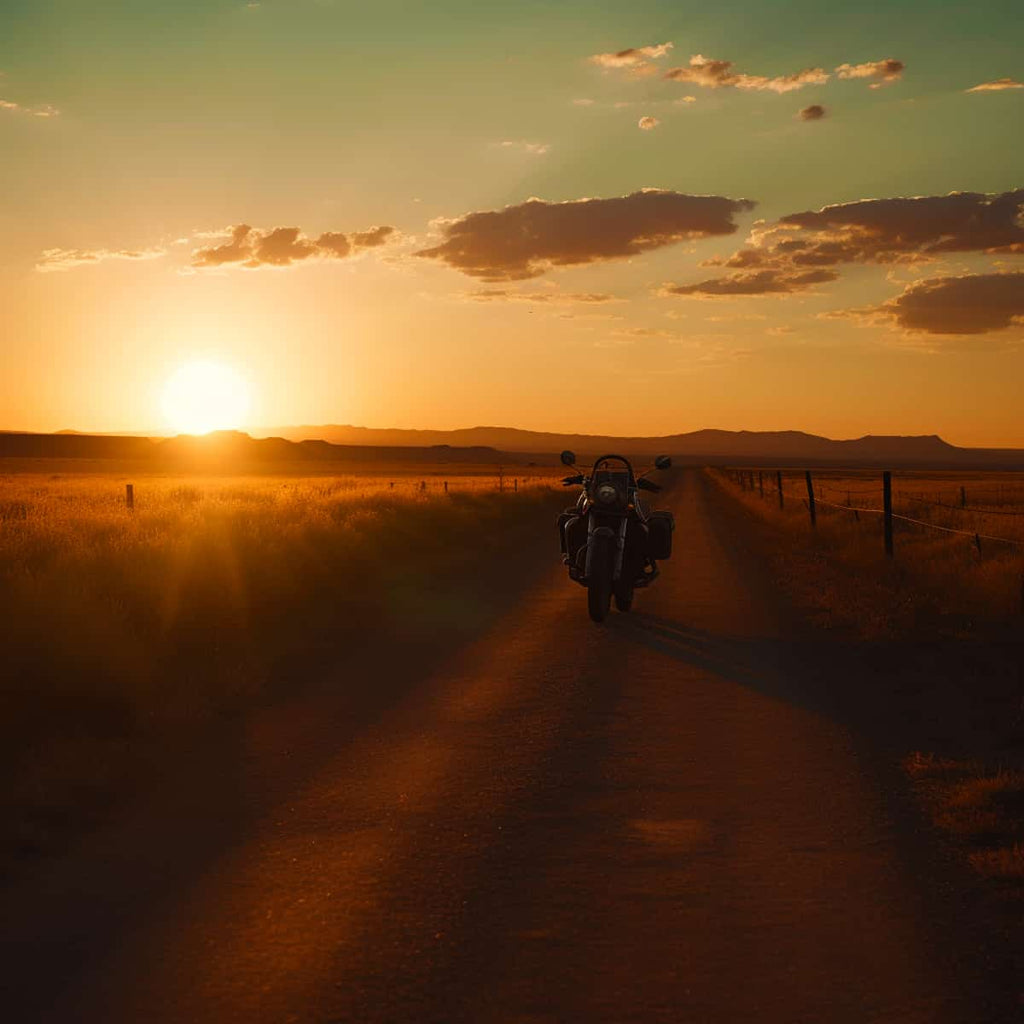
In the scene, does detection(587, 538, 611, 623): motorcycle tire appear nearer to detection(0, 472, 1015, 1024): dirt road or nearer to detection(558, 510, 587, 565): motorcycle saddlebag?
detection(558, 510, 587, 565): motorcycle saddlebag

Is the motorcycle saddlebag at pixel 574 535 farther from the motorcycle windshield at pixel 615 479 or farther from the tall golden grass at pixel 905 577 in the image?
the tall golden grass at pixel 905 577

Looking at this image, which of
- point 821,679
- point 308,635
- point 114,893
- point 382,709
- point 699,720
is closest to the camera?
point 114,893

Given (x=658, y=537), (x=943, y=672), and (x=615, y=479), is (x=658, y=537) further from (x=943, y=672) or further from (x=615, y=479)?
(x=943, y=672)

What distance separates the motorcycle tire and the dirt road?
13.6 feet

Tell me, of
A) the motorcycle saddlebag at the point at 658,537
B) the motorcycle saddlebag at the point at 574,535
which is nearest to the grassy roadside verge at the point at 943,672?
the motorcycle saddlebag at the point at 658,537

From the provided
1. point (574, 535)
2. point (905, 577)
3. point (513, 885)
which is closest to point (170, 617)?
point (574, 535)

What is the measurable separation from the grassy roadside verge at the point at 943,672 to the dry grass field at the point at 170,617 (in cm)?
502

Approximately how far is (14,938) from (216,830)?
145 centimetres

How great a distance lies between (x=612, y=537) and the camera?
508 inches

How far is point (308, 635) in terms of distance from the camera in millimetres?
12711

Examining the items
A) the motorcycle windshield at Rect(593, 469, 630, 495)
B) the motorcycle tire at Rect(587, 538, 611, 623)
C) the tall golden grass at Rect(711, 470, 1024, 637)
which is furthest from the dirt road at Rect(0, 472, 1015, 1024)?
the motorcycle windshield at Rect(593, 469, 630, 495)

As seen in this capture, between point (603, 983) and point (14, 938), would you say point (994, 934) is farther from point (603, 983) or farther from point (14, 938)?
point (14, 938)

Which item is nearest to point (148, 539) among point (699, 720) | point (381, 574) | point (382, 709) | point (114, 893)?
point (381, 574)

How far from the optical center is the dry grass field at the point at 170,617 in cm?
758
